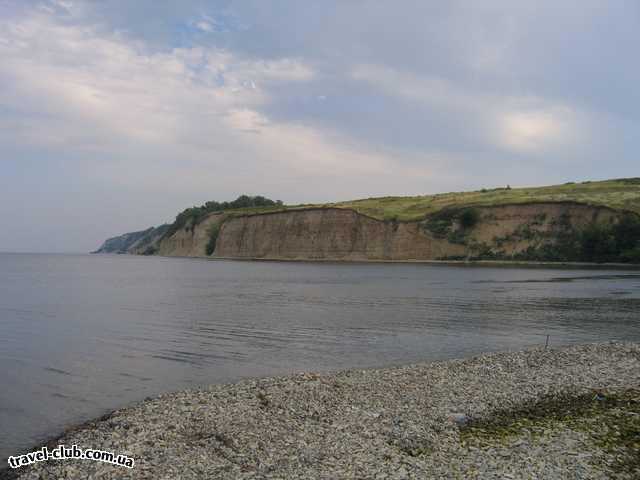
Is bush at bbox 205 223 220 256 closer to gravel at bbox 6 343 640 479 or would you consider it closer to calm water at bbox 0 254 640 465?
calm water at bbox 0 254 640 465

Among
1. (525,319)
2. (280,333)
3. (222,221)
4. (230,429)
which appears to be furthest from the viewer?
(222,221)

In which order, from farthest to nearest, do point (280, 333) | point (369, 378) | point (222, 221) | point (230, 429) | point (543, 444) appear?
point (222, 221) → point (280, 333) → point (369, 378) → point (230, 429) → point (543, 444)

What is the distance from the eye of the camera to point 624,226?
257 ft

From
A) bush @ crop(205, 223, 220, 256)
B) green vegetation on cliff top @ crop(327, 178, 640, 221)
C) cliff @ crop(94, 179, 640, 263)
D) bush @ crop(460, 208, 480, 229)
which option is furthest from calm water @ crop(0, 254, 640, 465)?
bush @ crop(205, 223, 220, 256)

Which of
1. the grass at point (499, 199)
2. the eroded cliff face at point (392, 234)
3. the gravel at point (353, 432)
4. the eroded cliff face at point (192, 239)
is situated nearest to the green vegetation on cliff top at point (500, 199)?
the grass at point (499, 199)

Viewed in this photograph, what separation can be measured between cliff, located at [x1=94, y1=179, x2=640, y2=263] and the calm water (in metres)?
38.7

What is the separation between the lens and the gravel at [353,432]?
8648mm

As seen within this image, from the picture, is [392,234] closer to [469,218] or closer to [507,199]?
[469,218]

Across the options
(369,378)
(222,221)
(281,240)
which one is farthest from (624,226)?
(222,221)

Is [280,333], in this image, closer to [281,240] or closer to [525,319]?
[525,319]

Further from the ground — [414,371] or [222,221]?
[222,221]

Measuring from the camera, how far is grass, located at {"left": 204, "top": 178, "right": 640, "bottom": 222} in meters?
86.4

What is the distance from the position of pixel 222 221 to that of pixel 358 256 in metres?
46.9

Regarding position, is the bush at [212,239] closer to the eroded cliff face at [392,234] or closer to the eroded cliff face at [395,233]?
the eroded cliff face at [395,233]
